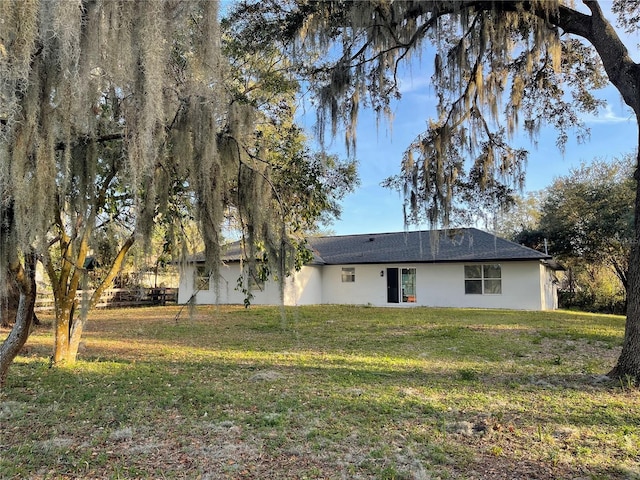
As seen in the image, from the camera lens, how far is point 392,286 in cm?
1695

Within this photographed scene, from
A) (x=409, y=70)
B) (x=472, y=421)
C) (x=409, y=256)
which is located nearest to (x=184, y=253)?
(x=472, y=421)

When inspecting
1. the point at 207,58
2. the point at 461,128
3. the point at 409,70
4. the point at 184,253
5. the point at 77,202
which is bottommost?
the point at 184,253

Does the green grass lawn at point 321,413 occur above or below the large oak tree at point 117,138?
below

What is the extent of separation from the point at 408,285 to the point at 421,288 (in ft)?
1.86

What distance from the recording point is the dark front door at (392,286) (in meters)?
16.8

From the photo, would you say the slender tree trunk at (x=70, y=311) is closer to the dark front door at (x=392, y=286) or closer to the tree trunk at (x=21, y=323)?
the tree trunk at (x=21, y=323)

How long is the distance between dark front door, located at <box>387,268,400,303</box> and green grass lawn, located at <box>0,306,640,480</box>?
9617 millimetres

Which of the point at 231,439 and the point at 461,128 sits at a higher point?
the point at 461,128

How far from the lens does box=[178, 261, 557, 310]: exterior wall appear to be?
14.9m

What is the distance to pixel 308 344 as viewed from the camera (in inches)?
294

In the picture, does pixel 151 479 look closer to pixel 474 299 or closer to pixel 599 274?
pixel 474 299

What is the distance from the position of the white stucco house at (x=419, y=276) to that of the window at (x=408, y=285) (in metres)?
0.04

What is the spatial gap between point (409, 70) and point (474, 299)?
38.0 ft

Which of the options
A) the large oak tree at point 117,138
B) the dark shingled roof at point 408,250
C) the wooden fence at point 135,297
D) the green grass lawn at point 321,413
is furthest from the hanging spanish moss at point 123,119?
the wooden fence at point 135,297
